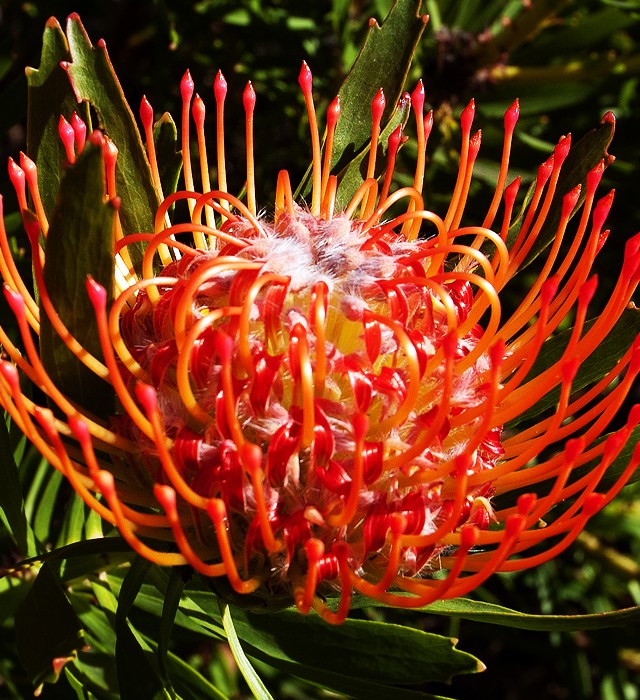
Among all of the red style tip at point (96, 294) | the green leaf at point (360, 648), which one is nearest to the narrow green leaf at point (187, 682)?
the green leaf at point (360, 648)

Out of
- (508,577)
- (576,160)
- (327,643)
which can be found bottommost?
(508,577)

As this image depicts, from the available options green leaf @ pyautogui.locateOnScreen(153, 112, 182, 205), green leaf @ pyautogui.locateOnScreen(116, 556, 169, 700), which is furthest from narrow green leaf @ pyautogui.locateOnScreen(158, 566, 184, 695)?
green leaf @ pyautogui.locateOnScreen(153, 112, 182, 205)

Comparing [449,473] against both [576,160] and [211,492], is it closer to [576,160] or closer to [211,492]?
[211,492]

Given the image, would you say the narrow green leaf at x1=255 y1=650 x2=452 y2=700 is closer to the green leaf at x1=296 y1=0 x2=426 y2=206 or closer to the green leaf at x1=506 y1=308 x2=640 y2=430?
the green leaf at x1=506 y1=308 x2=640 y2=430

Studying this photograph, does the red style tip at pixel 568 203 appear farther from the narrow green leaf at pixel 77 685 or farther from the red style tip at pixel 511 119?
the narrow green leaf at pixel 77 685

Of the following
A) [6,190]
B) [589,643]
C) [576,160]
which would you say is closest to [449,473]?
[576,160]

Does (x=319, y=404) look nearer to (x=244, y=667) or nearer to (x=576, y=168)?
(x=244, y=667)

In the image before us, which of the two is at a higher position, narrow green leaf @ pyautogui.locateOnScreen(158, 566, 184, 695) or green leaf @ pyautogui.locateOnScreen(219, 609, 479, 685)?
narrow green leaf @ pyautogui.locateOnScreen(158, 566, 184, 695)

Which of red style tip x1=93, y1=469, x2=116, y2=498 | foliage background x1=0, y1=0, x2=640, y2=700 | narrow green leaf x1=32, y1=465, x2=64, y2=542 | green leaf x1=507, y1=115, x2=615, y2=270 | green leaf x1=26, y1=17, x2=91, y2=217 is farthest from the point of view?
foliage background x1=0, y1=0, x2=640, y2=700

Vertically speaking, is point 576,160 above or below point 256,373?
above
